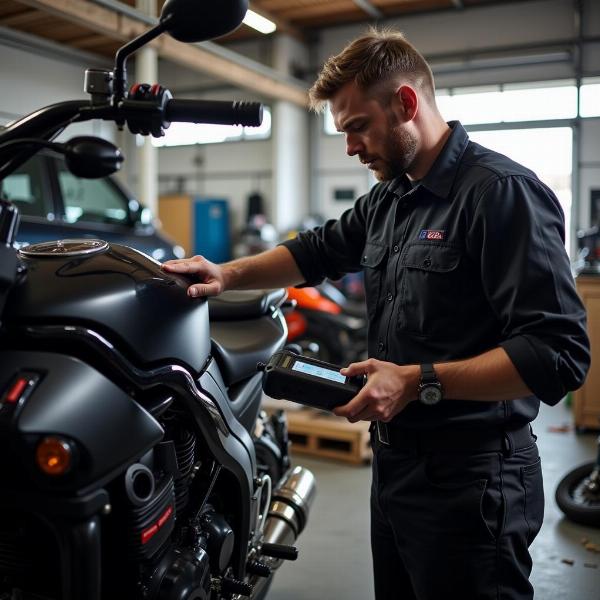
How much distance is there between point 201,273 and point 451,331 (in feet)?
1.88

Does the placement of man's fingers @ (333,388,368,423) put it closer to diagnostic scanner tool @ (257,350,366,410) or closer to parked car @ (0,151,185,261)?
diagnostic scanner tool @ (257,350,366,410)

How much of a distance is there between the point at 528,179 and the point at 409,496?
2.36 feet

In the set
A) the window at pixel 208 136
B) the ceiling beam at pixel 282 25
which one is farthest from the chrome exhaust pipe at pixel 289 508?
the window at pixel 208 136

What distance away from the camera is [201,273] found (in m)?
1.51

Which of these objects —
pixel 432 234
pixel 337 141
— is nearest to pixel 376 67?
pixel 432 234

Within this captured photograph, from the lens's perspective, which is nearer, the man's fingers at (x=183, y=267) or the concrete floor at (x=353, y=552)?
the man's fingers at (x=183, y=267)

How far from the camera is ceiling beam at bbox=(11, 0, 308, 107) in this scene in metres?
2.38

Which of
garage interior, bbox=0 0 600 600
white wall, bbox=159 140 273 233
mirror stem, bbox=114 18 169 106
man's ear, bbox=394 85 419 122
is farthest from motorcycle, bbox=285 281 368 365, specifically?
white wall, bbox=159 140 273 233

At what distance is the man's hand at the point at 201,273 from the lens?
138 centimetres

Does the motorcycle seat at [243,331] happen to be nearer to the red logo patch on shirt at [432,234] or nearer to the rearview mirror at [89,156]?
the red logo patch on shirt at [432,234]

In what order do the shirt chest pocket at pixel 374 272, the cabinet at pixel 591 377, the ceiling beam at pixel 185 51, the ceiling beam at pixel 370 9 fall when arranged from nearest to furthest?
the shirt chest pocket at pixel 374 272, the ceiling beam at pixel 185 51, the cabinet at pixel 591 377, the ceiling beam at pixel 370 9

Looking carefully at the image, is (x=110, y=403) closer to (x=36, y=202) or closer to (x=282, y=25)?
(x=36, y=202)

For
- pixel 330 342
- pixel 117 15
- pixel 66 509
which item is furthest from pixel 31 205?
pixel 66 509

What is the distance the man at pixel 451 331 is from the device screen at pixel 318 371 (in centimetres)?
2
